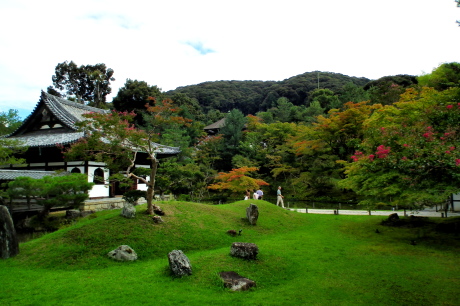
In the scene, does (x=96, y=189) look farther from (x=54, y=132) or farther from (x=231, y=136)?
(x=231, y=136)

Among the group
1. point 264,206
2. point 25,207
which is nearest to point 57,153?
point 25,207

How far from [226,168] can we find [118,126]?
84.9 feet

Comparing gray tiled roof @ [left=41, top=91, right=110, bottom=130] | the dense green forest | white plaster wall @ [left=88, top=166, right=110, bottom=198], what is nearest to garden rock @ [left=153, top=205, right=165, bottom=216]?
the dense green forest

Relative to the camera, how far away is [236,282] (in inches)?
253

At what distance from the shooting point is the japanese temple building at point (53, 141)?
53.2ft

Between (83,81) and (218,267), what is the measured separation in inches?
1811

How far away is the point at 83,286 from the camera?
6422mm

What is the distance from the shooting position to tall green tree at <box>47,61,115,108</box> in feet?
144

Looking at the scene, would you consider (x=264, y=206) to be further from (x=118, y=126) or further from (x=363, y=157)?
(x=118, y=126)

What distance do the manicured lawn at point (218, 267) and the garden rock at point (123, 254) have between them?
0.20m

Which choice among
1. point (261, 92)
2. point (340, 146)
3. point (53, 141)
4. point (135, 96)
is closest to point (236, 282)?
point (53, 141)

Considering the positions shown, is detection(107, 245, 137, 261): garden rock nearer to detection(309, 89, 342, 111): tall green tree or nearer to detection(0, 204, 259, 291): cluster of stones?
detection(0, 204, 259, 291): cluster of stones

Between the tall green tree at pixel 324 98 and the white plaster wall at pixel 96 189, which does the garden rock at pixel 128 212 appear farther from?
the tall green tree at pixel 324 98

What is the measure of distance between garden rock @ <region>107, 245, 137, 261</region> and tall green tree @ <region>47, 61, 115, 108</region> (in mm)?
40012
